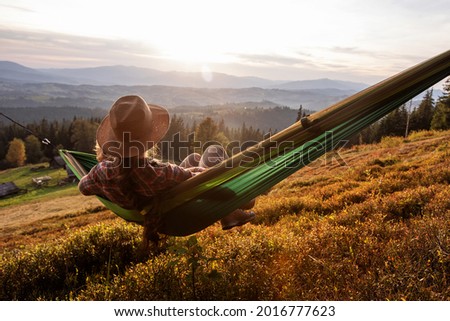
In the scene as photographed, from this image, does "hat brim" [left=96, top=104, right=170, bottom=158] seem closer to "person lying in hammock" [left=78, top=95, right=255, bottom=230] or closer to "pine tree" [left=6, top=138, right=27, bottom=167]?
"person lying in hammock" [left=78, top=95, right=255, bottom=230]

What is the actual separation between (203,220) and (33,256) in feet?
7.06

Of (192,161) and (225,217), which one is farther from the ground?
(192,161)

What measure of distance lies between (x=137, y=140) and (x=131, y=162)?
6.8 inches

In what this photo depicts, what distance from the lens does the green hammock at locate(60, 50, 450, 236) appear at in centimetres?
246

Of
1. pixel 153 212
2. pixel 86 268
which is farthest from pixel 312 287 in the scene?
pixel 86 268

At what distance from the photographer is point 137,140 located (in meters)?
2.28

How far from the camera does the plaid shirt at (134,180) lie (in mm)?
2393

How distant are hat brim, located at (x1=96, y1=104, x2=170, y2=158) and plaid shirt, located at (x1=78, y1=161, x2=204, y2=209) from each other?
0.13m

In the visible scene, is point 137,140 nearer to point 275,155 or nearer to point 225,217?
point 275,155

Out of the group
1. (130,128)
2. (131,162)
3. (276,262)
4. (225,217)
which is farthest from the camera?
(225,217)

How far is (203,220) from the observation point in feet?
8.79

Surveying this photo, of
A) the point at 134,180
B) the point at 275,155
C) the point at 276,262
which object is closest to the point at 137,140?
the point at 134,180

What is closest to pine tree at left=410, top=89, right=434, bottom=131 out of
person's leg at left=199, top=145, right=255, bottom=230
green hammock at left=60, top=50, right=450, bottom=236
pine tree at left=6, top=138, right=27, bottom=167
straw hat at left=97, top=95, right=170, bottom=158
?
green hammock at left=60, top=50, right=450, bottom=236

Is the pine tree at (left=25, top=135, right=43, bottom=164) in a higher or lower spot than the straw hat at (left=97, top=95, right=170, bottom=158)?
lower
